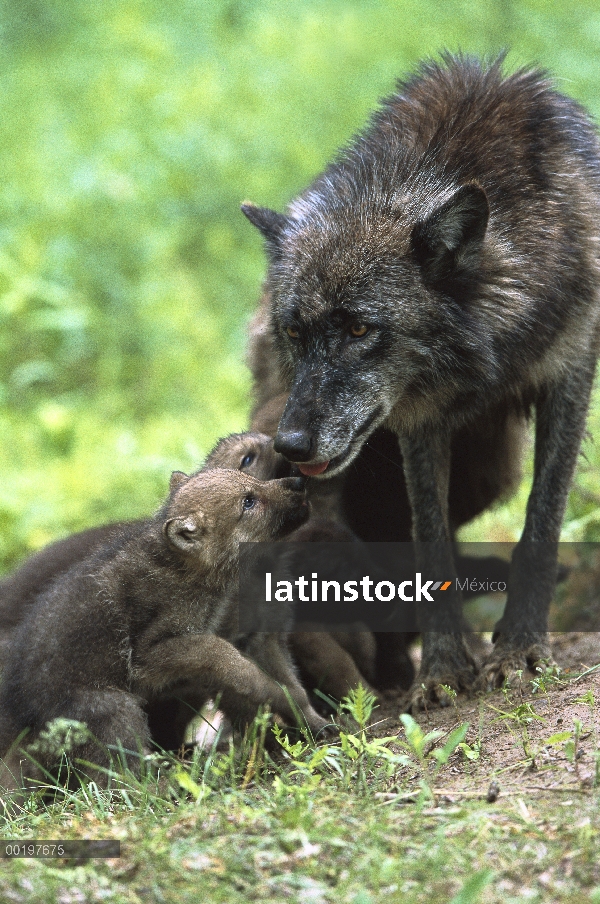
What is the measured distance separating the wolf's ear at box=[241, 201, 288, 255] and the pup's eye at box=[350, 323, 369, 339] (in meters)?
0.66

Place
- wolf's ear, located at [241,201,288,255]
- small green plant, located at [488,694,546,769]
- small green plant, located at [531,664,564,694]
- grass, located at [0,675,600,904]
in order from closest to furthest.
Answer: grass, located at [0,675,600,904]
small green plant, located at [488,694,546,769]
small green plant, located at [531,664,564,694]
wolf's ear, located at [241,201,288,255]

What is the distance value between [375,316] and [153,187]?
7179mm

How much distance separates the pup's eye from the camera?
14.4 feet

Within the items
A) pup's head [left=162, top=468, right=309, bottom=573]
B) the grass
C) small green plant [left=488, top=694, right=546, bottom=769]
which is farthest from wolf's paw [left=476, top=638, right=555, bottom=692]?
pup's head [left=162, top=468, right=309, bottom=573]

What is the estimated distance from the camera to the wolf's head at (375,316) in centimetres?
430

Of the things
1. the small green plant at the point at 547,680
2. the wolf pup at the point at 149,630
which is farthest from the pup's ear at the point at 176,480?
the small green plant at the point at 547,680

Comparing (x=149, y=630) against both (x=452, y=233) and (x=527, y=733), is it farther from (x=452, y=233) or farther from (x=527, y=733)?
(x=452, y=233)

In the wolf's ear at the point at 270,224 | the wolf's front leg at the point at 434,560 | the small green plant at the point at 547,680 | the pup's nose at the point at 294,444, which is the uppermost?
the wolf's ear at the point at 270,224

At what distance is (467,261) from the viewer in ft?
14.4

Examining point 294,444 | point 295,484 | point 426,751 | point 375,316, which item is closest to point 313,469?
point 295,484

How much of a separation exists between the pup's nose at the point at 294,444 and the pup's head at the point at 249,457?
622 millimetres

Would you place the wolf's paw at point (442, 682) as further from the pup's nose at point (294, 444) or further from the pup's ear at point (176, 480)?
the pup's ear at point (176, 480)

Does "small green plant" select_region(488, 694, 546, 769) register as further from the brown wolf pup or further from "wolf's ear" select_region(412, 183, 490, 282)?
"wolf's ear" select_region(412, 183, 490, 282)

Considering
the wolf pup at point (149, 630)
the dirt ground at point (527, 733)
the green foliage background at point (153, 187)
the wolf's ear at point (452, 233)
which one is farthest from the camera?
the green foliage background at point (153, 187)
